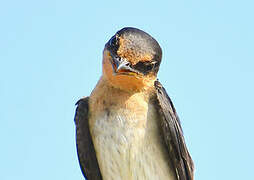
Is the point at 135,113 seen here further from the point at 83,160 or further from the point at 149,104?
the point at 83,160

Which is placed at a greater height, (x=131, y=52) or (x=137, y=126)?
(x=131, y=52)

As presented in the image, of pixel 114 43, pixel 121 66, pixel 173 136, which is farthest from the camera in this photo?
pixel 173 136

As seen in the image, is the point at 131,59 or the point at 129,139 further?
the point at 129,139

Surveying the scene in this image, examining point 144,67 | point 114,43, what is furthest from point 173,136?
point 114,43

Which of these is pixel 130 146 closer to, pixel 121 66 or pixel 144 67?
pixel 144 67

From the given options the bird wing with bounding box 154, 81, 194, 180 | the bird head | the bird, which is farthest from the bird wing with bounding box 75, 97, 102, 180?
the bird wing with bounding box 154, 81, 194, 180

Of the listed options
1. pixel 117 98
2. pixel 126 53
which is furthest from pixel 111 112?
pixel 126 53

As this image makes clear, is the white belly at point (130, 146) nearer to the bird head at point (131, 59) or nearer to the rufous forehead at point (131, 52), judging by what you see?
the bird head at point (131, 59)

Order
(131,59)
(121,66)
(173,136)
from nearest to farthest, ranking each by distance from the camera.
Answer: (121,66) < (131,59) < (173,136)
